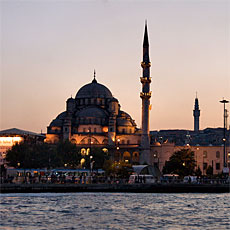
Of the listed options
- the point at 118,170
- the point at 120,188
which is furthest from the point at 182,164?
the point at 120,188

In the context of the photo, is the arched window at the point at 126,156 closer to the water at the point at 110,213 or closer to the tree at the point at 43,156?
the tree at the point at 43,156

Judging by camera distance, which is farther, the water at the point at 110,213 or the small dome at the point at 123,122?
the small dome at the point at 123,122

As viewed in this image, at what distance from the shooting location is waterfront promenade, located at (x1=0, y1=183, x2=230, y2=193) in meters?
60.0

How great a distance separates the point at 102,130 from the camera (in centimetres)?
12238

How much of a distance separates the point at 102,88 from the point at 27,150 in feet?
122

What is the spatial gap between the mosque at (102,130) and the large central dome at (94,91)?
1139 mm

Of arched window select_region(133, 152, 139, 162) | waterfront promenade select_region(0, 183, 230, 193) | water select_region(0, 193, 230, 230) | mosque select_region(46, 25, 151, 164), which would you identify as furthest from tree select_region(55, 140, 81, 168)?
water select_region(0, 193, 230, 230)

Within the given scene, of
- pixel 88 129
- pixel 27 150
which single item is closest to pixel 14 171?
pixel 27 150

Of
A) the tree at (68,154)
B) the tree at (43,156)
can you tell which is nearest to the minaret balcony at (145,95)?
the tree at (43,156)

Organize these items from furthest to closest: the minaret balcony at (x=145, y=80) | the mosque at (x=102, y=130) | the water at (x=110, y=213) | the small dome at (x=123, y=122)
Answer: the small dome at (x=123, y=122)
the mosque at (x=102, y=130)
the minaret balcony at (x=145, y=80)
the water at (x=110, y=213)

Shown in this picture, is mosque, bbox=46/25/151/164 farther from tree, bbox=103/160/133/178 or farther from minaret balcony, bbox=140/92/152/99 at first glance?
tree, bbox=103/160/133/178

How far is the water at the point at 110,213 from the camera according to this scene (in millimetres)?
34594

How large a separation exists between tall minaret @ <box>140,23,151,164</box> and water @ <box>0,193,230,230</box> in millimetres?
55076

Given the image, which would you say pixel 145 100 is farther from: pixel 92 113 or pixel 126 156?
pixel 92 113
